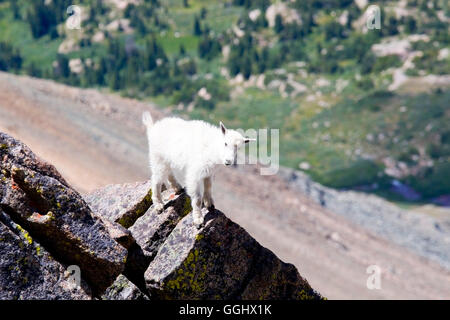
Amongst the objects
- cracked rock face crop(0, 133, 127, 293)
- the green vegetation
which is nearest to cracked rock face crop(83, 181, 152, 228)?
cracked rock face crop(0, 133, 127, 293)

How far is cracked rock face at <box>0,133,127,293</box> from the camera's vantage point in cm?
1692

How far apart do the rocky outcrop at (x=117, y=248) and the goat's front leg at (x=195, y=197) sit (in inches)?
9.5

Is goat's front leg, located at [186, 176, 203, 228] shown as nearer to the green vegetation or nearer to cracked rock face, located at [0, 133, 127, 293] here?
cracked rock face, located at [0, 133, 127, 293]

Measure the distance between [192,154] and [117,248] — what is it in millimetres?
3048

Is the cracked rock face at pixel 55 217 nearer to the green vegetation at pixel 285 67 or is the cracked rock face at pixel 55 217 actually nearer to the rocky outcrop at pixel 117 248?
the rocky outcrop at pixel 117 248

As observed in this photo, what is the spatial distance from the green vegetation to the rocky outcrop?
89.0m

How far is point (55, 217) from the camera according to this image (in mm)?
17094

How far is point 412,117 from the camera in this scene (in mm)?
125812

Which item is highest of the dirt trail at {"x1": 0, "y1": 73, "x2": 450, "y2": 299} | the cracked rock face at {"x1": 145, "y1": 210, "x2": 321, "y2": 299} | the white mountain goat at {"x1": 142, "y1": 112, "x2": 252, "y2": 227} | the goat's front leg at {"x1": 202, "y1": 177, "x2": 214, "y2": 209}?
the white mountain goat at {"x1": 142, "y1": 112, "x2": 252, "y2": 227}

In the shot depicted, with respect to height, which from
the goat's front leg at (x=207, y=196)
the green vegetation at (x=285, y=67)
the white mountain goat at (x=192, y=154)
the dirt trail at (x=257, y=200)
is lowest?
the green vegetation at (x=285, y=67)

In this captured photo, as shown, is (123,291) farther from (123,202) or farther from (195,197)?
(123,202)

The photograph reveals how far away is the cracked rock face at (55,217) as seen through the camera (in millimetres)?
16922

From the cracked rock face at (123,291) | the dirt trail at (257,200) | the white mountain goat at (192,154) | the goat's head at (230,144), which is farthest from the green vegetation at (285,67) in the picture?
the cracked rock face at (123,291)
